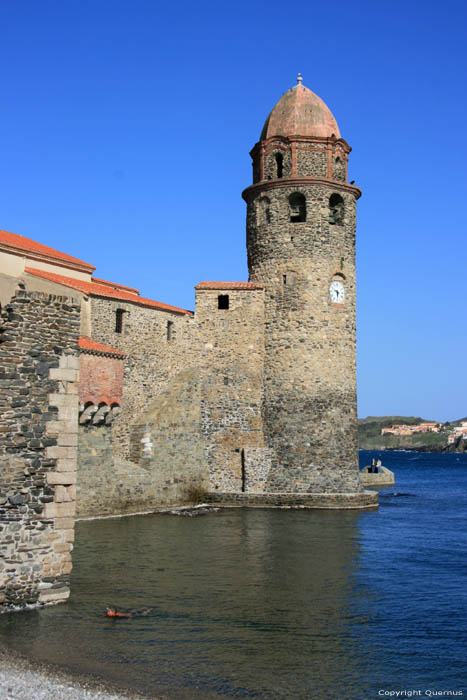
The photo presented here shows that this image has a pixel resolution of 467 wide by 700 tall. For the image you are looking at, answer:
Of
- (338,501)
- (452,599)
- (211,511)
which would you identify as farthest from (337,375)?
(452,599)

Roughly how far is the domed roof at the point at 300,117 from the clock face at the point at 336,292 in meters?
5.18

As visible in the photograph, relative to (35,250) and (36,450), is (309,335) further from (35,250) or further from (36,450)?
(36,450)

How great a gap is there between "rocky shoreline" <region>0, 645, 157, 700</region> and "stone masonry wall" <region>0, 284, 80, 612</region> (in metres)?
1.99

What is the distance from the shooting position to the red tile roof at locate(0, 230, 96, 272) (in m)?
20.7

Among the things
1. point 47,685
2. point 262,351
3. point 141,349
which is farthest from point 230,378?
point 47,685

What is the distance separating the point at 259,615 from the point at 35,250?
45.8ft

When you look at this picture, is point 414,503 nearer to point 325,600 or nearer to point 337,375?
point 337,375

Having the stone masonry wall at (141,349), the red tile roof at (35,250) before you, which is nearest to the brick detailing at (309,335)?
the stone masonry wall at (141,349)

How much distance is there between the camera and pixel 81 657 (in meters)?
8.65

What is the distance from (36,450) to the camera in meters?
10.4

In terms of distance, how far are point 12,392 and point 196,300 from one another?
15157mm

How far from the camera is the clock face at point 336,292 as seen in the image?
81.5 feet

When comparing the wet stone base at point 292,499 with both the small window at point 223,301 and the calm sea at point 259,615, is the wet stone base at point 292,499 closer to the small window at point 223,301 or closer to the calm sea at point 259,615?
the calm sea at point 259,615

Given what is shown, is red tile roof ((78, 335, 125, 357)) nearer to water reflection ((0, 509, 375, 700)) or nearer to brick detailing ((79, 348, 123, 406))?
brick detailing ((79, 348, 123, 406))
